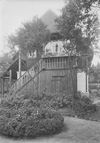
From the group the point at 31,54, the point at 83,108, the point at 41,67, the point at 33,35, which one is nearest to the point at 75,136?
the point at 83,108

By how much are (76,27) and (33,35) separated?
392cm

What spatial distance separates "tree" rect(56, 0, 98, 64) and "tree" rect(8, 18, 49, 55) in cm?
295

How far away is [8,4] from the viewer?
175 inches

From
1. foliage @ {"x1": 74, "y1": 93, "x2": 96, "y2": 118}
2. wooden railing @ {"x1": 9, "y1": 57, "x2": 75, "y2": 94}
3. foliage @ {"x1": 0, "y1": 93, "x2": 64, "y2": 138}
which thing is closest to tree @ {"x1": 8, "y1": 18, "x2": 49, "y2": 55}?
wooden railing @ {"x1": 9, "y1": 57, "x2": 75, "y2": 94}

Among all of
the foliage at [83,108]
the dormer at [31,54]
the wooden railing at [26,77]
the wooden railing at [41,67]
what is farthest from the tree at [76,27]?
the dormer at [31,54]

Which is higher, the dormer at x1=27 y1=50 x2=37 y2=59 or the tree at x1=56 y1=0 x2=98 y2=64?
the tree at x1=56 y1=0 x2=98 y2=64

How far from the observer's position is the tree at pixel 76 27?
288 inches

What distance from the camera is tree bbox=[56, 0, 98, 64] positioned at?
24.0ft

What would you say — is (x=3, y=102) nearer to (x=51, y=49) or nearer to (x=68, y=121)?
(x=68, y=121)

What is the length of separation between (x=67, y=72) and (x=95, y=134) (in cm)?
576

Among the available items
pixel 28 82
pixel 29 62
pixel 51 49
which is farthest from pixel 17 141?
pixel 51 49

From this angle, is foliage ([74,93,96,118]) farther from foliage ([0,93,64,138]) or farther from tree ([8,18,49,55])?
tree ([8,18,49,55])

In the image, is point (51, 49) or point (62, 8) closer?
point (62, 8)

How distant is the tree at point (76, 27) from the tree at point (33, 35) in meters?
2.95
